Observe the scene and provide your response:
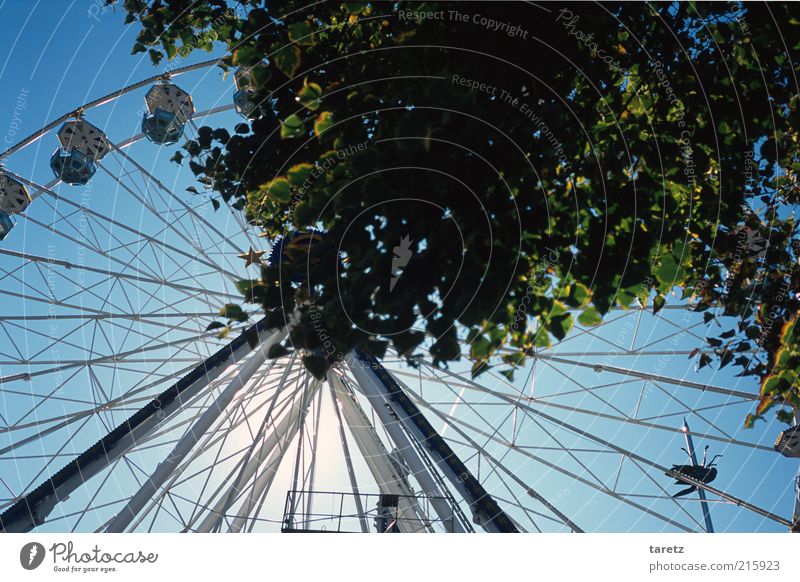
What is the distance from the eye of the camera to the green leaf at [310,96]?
7.49 meters

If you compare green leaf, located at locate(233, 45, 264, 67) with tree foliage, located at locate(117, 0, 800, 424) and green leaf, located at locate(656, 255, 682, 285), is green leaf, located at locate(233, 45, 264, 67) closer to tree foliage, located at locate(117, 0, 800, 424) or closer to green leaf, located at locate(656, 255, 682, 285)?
tree foliage, located at locate(117, 0, 800, 424)

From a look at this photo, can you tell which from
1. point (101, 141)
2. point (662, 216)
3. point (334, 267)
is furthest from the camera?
point (101, 141)

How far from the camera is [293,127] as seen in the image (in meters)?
7.49

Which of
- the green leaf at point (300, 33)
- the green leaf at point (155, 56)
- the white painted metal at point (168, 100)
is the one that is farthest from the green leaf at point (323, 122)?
the white painted metal at point (168, 100)

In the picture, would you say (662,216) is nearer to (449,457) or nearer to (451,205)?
(451,205)

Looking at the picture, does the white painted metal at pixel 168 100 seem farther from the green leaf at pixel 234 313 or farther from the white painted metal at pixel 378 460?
the green leaf at pixel 234 313

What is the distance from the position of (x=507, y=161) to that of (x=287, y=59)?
112 inches

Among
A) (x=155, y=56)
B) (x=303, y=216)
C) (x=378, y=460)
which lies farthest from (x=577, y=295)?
(x=378, y=460)

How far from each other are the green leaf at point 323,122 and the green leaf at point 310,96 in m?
0.24

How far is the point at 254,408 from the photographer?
52.7 ft

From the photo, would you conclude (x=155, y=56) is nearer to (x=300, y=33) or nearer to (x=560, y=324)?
(x=300, y=33)

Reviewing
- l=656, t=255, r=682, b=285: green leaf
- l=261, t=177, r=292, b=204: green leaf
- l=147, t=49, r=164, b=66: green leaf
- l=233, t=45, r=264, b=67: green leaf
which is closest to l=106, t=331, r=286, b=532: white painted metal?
l=261, t=177, r=292, b=204: green leaf

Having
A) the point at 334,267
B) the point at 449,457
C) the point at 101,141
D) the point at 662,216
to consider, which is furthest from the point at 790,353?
the point at 101,141
